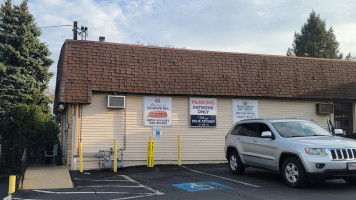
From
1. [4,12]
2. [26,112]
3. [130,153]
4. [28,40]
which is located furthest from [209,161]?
[4,12]

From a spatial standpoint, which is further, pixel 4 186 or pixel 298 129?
pixel 4 186

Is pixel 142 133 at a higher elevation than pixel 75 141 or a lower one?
higher

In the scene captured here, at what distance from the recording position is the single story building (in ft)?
43.9

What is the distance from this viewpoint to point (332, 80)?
16344 mm

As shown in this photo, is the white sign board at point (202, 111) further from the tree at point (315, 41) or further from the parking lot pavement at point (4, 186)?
the tree at point (315, 41)

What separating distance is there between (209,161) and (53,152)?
656 centimetres

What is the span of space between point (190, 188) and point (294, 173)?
97.5 inches

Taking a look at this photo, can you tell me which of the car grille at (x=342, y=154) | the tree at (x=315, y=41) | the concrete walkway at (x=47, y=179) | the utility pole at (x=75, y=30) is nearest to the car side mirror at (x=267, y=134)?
the car grille at (x=342, y=154)

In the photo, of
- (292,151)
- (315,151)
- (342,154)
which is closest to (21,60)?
(292,151)

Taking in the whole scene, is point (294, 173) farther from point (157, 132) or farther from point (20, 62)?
point (20, 62)

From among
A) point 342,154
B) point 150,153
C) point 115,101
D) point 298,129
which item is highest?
point 115,101

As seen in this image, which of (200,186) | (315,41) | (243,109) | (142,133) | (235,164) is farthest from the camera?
(315,41)

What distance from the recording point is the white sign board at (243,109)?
15195 millimetres

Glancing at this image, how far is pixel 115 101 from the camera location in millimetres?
13484
